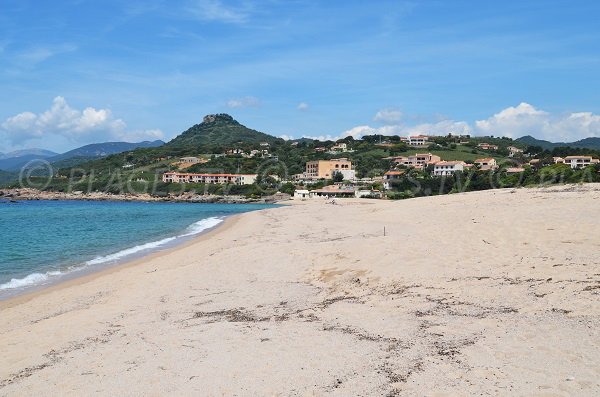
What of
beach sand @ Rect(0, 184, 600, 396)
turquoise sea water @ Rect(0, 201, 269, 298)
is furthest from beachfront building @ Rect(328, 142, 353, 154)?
beach sand @ Rect(0, 184, 600, 396)

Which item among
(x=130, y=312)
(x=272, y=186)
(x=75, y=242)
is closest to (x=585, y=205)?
(x=130, y=312)

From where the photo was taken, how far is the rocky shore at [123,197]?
101438 millimetres

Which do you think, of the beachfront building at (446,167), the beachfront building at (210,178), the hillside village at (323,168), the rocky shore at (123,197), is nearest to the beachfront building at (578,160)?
the hillside village at (323,168)

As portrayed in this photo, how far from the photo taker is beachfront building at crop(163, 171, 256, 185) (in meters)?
126

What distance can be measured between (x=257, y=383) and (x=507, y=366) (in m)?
2.68

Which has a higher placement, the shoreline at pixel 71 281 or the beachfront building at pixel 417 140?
the beachfront building at pixel 417 140

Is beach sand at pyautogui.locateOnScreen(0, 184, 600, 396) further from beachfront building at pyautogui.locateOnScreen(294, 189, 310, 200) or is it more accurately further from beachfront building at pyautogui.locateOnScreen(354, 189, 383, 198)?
beachfront building at pyautogui.locateOnScreen(294, 189, 310, 200)

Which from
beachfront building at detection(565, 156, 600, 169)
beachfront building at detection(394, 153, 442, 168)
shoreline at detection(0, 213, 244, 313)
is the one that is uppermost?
beachfront building at detection(394, 153, 442, 168)

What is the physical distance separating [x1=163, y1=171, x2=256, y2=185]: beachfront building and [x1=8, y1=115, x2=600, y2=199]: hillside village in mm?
280

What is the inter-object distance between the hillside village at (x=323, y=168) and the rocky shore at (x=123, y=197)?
15.2 ft

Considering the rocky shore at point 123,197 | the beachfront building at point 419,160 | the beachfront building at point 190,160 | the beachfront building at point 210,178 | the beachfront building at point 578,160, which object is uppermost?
the beachfront building at point 190,160

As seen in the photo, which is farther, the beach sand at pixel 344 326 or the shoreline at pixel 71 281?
the shoreline at pixel 71 281

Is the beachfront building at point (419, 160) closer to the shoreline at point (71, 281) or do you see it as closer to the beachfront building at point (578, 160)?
the beachfront building at point (578, 160)

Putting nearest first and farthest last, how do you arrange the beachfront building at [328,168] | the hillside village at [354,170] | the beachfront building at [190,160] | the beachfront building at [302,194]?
the hillside village at [354,170], the beachfront building at [302,194], the beachfront building at [328,168], the beachfront building at [190,160]
